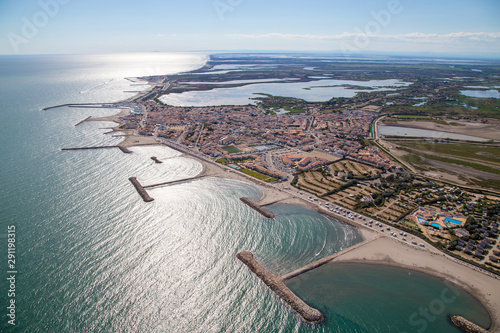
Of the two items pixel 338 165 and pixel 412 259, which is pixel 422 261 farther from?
pixel 338 165

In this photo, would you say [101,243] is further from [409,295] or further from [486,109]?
[486,109]

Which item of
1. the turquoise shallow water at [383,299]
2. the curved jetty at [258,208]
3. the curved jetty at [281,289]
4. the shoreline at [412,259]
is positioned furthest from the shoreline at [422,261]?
the curved jetty at [258,208]

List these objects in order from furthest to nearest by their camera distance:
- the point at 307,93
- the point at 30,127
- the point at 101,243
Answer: the point at 307,93 < the point at 30,127 < the point at 101,243

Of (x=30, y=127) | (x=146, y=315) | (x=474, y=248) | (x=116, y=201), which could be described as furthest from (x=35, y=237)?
(x=30, y=127)

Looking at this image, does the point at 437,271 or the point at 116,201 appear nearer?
the point at 437,271

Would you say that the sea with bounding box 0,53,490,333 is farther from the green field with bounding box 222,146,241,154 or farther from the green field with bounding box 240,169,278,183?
the green field with bounding box 222,146,241,154

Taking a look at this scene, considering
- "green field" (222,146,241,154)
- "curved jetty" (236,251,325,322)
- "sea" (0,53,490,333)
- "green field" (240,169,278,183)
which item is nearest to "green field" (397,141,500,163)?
"green field" (240,169,278,183)

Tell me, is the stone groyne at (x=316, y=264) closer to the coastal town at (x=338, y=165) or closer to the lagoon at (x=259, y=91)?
the coastal town at (x=338, y=165)

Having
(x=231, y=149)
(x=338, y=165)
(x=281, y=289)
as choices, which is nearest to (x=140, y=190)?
(x=231, y=149)
